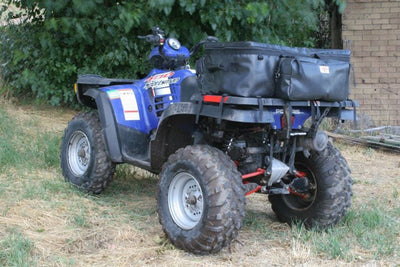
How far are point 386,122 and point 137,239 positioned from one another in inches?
271

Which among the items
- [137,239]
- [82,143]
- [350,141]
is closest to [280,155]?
[137,239]

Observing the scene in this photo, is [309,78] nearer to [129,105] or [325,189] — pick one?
[325,189]

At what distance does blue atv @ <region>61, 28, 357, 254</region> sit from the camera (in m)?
4.00

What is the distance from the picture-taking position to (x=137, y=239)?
448 cm

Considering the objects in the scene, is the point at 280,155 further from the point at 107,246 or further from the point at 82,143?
the point at 82,143

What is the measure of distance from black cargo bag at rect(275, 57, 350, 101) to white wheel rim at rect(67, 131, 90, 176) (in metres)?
2.55

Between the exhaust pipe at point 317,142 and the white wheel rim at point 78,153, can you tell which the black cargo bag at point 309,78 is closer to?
the exhaust pipe at point 317,142

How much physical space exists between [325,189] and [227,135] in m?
0.95

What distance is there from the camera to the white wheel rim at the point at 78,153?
584 cm

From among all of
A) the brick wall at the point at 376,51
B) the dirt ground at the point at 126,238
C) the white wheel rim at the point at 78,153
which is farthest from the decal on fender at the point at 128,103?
the brick wall at the point at 376,51

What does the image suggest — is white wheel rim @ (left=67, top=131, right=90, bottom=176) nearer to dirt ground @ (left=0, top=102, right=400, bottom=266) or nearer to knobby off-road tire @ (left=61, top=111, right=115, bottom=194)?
knobby off-road tire @ (left=61, top=111, right=115, bottom=194)

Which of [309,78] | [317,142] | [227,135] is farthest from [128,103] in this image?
[309,78]

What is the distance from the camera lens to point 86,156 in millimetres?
5840

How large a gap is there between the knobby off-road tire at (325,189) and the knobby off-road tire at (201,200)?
0.93 meters
